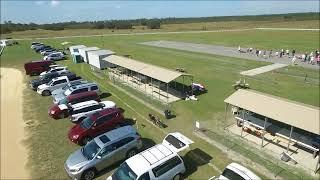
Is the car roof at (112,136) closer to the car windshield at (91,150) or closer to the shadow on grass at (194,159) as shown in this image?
the car windshield at (91,150)

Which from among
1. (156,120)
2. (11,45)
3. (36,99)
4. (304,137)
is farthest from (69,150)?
(11,45)

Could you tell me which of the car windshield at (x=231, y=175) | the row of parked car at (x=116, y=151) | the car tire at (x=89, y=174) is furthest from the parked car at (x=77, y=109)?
the car windshield at (x=231, y=175)

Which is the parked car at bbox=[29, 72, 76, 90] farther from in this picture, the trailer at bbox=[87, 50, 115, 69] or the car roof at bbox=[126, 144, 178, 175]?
the car roof at bbox=[126, 144, 178, 175]

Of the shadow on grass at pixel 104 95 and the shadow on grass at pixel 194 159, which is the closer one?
the shadow on grass at pixel 194 159

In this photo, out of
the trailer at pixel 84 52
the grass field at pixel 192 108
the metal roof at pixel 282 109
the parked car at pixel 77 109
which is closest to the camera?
the metal roof at pixel 282 109

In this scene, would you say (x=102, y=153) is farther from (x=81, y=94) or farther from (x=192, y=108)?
(x=192, y=108)

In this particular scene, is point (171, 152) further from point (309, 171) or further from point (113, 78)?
point (113, 78)

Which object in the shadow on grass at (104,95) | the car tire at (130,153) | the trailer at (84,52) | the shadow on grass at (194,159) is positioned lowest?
the shadow on grass at (194,159)
